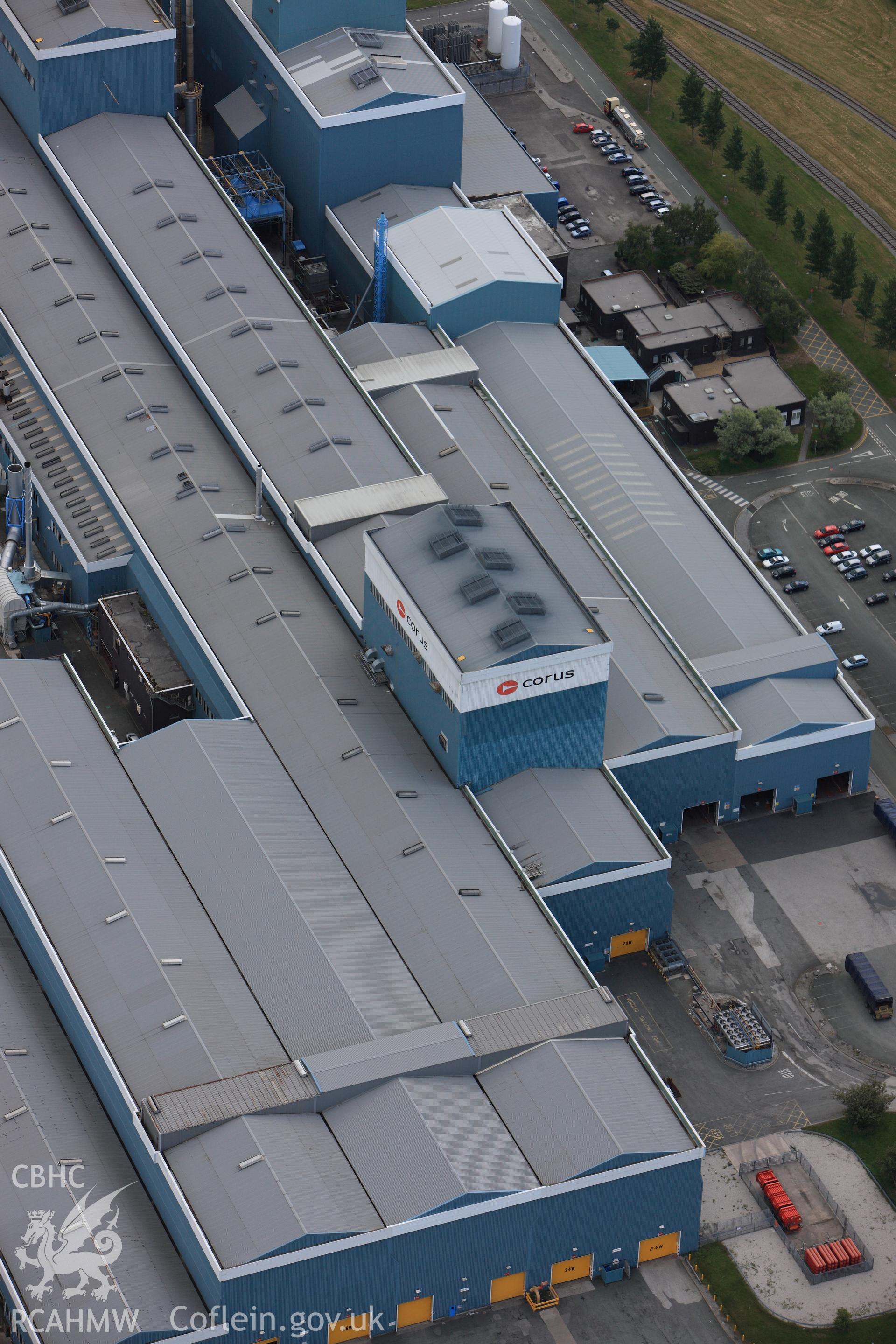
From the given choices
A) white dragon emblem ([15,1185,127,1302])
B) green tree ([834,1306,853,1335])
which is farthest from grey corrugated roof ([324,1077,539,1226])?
green tree ([834,1306,853,1335])

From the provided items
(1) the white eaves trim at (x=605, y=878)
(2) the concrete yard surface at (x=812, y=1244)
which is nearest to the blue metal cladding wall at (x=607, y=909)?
(1) the white eaves trim at (x=605, y=878)

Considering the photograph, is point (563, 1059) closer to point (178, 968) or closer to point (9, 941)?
point (178, 968)

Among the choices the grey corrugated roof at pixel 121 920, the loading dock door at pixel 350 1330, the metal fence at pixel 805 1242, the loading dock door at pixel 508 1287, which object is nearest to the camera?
the loading dock door at pixel 350 1330

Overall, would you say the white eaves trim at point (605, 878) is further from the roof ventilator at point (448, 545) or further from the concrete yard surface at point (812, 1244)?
the roof ventilator at point (448, 545)

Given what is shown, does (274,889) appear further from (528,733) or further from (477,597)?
(477,597)

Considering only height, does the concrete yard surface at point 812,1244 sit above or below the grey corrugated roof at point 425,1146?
below

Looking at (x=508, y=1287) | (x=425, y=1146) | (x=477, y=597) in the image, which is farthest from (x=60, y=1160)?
(x=477, y=597)

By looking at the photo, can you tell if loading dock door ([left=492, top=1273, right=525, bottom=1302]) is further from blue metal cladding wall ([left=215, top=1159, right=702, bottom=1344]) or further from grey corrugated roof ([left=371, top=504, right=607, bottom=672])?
grey corrugated roof ([left=371, top=504, right=607, bottom=672])

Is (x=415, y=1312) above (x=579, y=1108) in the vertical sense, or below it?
below
